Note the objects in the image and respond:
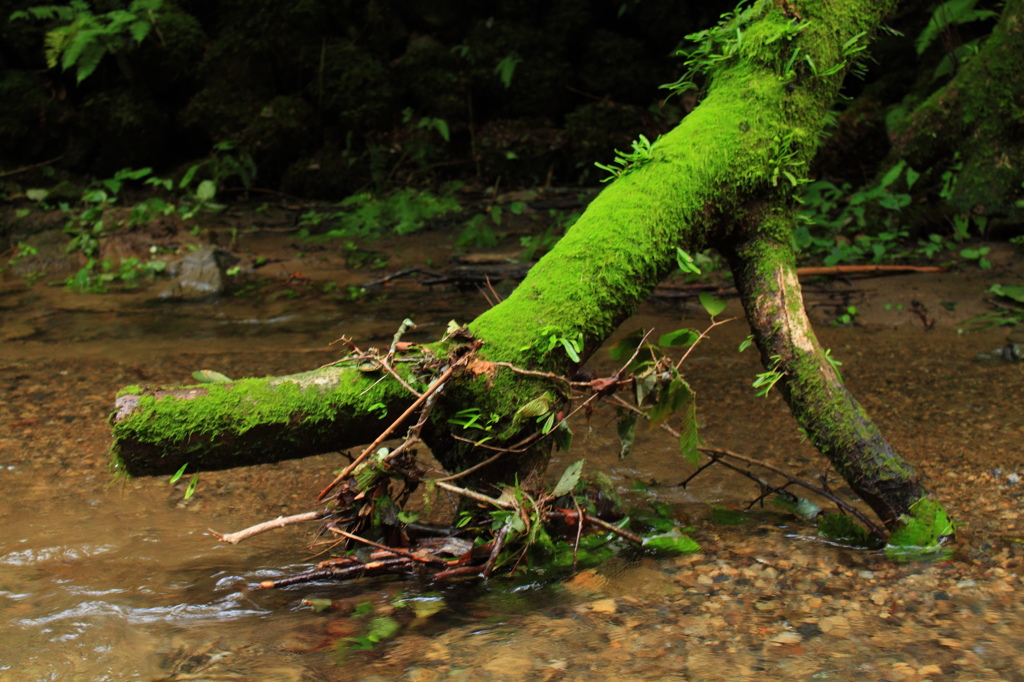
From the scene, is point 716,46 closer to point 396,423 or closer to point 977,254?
point 396,423

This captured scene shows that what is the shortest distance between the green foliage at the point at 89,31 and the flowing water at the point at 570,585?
5.40m

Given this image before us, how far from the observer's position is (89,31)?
8.41m

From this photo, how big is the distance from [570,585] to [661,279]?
1.11m

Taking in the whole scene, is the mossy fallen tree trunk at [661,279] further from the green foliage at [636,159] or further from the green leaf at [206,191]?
the green leaf at [206,191]

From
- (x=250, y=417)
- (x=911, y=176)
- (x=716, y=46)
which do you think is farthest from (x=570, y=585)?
(x=911, y=176)

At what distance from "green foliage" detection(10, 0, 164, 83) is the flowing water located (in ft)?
17.7

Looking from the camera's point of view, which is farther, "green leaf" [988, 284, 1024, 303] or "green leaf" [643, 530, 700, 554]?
"green leaf" [988, 284, 1024, 303]

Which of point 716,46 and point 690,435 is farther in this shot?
point 716,46

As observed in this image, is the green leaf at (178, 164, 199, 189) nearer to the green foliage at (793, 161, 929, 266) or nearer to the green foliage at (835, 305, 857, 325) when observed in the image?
the green foliage at (793, 161, 929, 266)

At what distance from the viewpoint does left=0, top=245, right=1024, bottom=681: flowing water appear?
2.07 metres

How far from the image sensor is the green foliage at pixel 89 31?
8328 millimetres

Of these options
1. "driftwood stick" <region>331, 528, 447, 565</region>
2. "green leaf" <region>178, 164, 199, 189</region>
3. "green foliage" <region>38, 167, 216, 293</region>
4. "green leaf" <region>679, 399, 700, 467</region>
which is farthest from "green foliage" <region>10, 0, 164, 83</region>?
"green leaf" <region>679, 399, 700, 467</region>

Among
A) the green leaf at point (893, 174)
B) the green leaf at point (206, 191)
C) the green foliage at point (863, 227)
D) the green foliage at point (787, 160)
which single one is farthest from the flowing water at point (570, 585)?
the green leaf at point (206, 191)

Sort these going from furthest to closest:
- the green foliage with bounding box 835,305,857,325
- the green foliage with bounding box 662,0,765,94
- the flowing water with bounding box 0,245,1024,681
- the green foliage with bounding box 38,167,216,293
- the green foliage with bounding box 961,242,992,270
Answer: the green foliage with bounding box 38,167,216,293
the green foliage with bounding box 961,242,992,270
the green foliage with bounding box 835,305,857,325
the green foliage with bounding box 662,0,765,94
the flowing water with bounding box 0,245,1024,681
